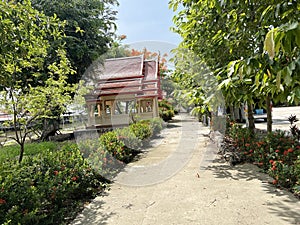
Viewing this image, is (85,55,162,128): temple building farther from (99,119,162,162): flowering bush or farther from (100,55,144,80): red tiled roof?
(99,119,162,162): flowering bush

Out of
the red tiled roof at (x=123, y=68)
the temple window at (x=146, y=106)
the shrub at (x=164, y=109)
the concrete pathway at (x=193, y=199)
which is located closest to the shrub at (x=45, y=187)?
the concrete pathway at (x=193, y=199)

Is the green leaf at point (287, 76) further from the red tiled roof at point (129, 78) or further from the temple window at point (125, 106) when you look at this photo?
the temple window at point (125, 106)

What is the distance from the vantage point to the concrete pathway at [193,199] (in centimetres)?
308

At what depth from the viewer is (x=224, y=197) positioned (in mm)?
3701

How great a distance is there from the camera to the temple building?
1639 cm

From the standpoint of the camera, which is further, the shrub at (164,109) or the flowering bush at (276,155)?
the shrub at (164,109)

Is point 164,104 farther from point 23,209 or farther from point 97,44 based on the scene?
point 23,209

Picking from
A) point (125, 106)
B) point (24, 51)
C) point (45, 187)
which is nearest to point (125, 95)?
point (125, 106)

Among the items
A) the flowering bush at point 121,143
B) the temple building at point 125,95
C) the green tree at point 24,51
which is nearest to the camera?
the green tree at point 24,51

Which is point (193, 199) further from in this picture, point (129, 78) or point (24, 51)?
point (129, 78)

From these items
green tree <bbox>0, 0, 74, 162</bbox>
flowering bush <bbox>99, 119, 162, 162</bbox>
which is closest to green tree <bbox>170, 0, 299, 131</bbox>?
green tree <bbox>0, 0, 74, 162</bbox>

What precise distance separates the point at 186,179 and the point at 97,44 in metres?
11.0

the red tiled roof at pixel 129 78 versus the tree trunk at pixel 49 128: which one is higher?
the red tiled roof at pixel 129 78

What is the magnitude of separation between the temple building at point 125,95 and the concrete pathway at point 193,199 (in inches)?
434
